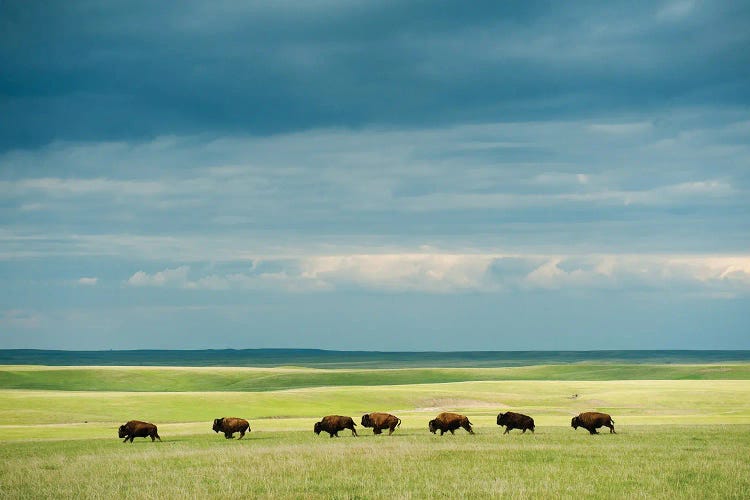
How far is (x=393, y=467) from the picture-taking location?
2622 cm

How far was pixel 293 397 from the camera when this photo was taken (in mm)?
81562

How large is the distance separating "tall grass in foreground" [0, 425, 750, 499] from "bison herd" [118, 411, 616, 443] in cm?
154

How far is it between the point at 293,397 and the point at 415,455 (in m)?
53.1

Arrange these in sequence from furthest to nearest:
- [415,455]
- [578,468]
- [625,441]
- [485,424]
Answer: [485,424]
[625,441]
[415,455]
[578,468]

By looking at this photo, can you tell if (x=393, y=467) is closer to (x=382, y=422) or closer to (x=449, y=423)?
(x=449, y=423)

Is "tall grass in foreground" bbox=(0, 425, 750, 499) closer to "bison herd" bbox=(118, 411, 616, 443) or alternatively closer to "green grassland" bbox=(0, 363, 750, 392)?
"bison herd" bbox=(118, 411, 616, 443)

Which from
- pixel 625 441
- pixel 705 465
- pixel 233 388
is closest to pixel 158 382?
pixel 233 388

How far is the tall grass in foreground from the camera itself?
861 inches

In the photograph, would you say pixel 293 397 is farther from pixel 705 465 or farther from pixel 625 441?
pixel 705 465

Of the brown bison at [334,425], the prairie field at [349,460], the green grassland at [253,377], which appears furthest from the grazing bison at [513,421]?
the green grassland at [253,377]

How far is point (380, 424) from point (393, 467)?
604 inches

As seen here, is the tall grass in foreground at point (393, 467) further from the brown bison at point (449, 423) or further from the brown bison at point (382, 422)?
the brown bison at point (382, 422)

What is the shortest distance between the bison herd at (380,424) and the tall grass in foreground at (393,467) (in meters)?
1.54

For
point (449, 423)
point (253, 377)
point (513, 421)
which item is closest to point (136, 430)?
point (449, 423)
